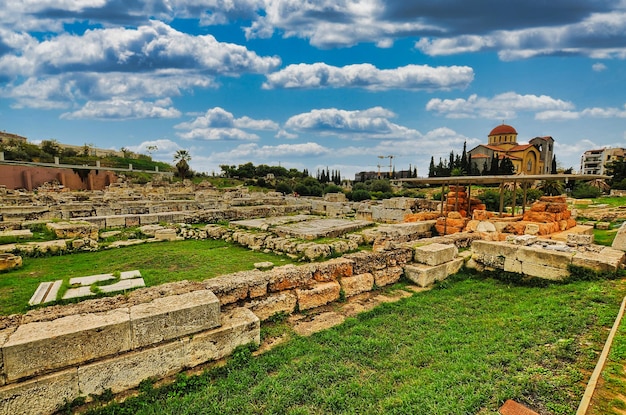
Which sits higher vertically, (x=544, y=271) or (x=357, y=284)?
(x=544, y=271)

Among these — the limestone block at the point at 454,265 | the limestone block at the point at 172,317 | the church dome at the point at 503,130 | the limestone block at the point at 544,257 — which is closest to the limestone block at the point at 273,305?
the limestone block at the point at 172,317

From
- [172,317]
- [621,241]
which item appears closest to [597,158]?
[621,241]

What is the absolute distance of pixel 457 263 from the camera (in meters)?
7.63

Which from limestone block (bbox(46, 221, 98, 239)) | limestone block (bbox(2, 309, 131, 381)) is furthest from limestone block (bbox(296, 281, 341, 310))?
limestone block (bbox(46, 221, 98, 239))

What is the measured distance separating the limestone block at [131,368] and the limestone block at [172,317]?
0.12m

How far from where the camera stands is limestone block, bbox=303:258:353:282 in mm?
5883

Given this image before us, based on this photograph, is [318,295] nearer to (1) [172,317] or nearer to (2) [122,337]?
(1) [172,317]

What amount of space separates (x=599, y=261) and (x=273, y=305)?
638cm

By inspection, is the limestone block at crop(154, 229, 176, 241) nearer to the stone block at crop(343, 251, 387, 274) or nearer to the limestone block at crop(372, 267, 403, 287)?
the stone block at crop(343, 251, 387, 274)

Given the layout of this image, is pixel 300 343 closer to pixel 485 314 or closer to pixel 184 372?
pixel 184 372

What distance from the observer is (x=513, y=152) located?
58.8 m

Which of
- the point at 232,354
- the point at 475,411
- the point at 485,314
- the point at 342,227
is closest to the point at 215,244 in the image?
the point at 342,227

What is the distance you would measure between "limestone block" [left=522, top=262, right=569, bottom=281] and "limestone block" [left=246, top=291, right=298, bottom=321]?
5.14 meters

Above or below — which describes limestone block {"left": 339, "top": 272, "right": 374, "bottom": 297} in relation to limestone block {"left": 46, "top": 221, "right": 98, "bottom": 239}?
below
